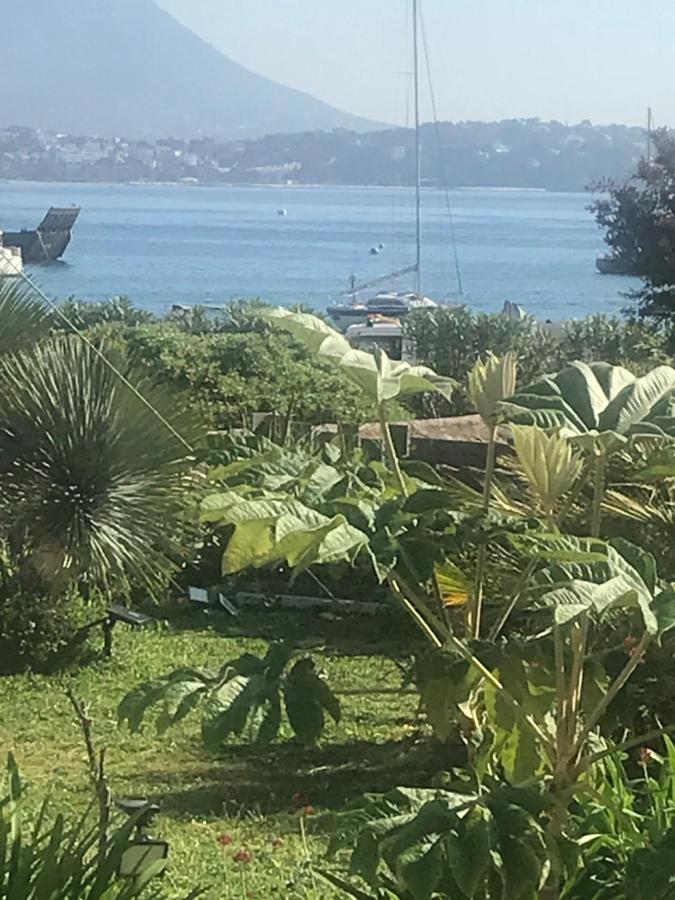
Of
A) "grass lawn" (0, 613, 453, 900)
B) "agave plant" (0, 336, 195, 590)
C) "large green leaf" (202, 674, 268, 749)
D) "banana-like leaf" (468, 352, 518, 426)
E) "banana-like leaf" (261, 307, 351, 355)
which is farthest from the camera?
"agave plant" (0, 336, 195, 590)

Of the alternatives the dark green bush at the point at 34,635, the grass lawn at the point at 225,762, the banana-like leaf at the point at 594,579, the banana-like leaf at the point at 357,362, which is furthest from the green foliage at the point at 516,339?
the banana-like leaf at the point at 594,579

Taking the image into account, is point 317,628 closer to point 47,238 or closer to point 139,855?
point 47,238

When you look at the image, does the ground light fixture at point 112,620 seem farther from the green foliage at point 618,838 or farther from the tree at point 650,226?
the tree at point 650,226

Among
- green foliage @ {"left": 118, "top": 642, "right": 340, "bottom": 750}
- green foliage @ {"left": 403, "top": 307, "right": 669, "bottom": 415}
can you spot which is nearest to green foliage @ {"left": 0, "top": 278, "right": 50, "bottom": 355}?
green foliage @ {"left": 118, "top": 642, "right": 340, "bottom": 750}

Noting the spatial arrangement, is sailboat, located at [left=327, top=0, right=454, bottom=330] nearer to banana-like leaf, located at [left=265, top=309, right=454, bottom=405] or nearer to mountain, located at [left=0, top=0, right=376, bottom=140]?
mountain, located at [left=0, top=0, right=376, bottom=140]

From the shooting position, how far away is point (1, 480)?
260 inches

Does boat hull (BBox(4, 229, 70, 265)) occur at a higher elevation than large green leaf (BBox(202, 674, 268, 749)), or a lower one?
higher

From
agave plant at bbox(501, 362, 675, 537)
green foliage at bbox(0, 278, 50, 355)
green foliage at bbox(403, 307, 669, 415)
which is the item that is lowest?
green foliage at bbox(403, 307, 669, 415)

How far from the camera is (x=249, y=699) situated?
128 inches

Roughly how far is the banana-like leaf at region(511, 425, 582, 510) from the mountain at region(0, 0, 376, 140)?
4540 mm

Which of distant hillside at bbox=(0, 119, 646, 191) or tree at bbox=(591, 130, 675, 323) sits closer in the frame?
distant hillside at bbox=(0, 119, 646, 191)

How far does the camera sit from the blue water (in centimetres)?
2794

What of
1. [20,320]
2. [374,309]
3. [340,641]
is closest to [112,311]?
[340,641]

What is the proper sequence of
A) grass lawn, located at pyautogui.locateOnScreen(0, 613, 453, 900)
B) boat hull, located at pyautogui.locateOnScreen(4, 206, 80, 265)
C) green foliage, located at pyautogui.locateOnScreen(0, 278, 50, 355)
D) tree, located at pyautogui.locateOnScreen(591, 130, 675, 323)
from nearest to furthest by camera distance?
grass lawn, located at pyautogui.locateOnScreen(0, 613, 453, 900) → green foliage, located at pyautogui.locateOnScreen(0, 278, 50, 355) → boat hull, located at pyautogui.locateOnScreen(4, 206, 80, 265) → tree, located at pyautogui.locateOnScreen(591, 130, 675, 323)
